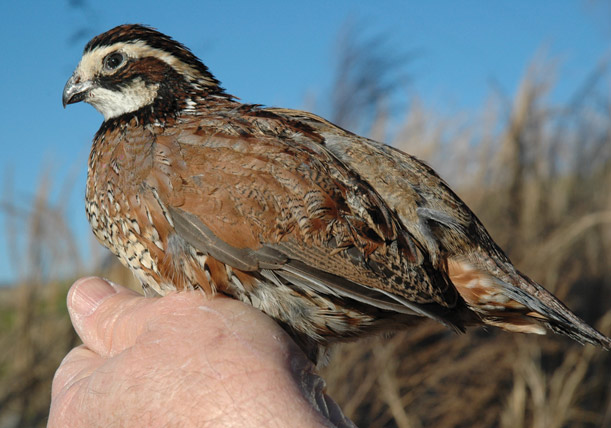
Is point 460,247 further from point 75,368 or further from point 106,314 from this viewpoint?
point 75,368

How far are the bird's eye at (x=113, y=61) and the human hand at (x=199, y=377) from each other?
1191mm

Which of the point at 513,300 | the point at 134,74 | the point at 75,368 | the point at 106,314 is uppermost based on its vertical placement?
the point at 134,74

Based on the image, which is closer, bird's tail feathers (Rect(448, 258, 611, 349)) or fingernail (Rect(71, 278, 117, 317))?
bird's tail feathers (Rect(448, 258, 611, 349))

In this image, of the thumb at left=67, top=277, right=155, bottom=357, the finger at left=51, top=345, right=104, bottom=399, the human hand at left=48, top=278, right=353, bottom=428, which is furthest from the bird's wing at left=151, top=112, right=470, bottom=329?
the finger at left=51, top=345, right=104, bottom=399

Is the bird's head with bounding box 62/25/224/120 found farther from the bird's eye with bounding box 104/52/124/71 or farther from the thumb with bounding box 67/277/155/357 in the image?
the thumb with bounding box 67/277/155/357

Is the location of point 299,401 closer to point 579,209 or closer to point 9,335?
point 9,335

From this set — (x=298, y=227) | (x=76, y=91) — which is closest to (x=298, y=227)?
(x=298, y=227)

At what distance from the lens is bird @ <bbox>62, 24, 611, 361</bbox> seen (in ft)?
7.49

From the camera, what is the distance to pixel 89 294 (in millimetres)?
2875

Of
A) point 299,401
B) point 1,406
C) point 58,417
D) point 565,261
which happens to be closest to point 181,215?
point 299,401

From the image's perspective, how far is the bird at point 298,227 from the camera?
7.49 feet

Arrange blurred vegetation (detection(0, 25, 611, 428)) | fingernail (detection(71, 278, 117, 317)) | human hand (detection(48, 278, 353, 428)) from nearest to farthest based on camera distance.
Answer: human hand (detection(48, 278, 353, 428)) < fingernail (detection(71, 278, 117, 317)) < blurred vegetation (detection(0, 25, 611, 428))

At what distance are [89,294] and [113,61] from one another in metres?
1.10

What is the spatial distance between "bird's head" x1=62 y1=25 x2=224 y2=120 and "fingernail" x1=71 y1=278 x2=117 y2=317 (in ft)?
2.54
